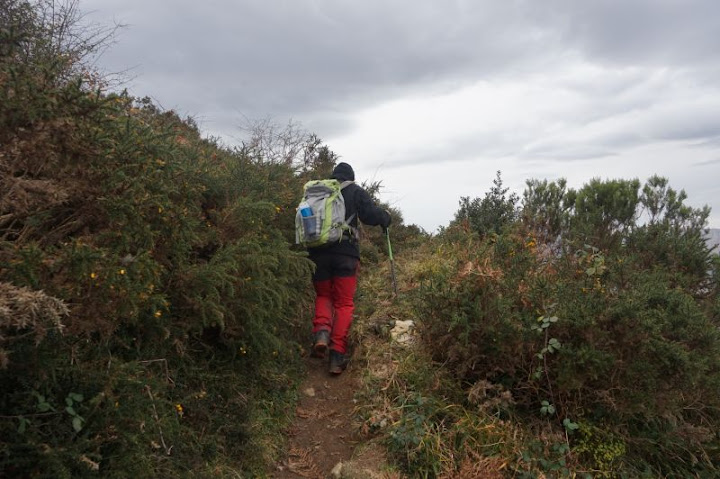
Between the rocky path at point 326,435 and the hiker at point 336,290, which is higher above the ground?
the hiker at point 336,290

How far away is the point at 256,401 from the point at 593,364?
9.34ft

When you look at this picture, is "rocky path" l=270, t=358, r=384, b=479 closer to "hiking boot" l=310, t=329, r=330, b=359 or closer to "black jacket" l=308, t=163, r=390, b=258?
"hiking boot" l=310, t=329, r=330, b=359

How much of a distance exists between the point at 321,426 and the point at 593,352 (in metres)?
2.45

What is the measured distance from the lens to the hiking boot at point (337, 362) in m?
5.28

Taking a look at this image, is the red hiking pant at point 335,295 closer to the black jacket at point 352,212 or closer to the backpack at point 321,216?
the black jacket at point 352,212

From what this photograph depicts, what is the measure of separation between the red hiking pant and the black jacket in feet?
0.26

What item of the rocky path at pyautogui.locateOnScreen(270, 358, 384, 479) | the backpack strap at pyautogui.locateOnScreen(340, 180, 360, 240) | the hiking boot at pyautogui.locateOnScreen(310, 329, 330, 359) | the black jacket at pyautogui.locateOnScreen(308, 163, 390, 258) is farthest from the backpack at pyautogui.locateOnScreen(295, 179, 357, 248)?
the rocky path at pyautogui.locateOnScreen(270, 358, 384, 479)

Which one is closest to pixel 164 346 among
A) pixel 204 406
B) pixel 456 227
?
pixel 204 406

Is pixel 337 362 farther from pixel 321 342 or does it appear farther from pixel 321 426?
pixel 321 426

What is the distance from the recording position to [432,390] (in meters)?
4.40

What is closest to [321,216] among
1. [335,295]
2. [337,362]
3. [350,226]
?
[350,226]

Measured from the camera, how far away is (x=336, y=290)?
18.2ft

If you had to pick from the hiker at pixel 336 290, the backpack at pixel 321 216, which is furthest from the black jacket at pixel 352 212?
the backpack at pixel 321 216

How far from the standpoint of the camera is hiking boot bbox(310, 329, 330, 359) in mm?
5293
